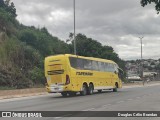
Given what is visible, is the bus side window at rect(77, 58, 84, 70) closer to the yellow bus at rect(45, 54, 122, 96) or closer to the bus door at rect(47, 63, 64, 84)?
the yellow bus at rect(45, 54, 122, 96)

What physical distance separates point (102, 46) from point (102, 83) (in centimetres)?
4434

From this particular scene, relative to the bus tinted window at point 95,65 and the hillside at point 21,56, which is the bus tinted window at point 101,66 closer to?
the bus tinted window at point 95,65

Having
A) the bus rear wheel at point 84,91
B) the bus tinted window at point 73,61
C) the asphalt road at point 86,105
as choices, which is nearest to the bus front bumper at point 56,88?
the bus tinted window at point 73,61

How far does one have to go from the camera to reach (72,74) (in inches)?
1221

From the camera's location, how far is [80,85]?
3228cm

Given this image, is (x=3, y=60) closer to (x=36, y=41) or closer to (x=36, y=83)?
(x=36, y=83)

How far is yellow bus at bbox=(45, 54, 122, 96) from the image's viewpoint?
30.7 metres

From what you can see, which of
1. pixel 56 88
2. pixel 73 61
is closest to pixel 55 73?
pixel 56 88

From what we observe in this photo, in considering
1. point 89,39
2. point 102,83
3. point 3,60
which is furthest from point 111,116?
point 89,39

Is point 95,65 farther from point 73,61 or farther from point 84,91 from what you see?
point 73,61

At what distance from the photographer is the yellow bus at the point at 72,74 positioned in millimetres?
30719

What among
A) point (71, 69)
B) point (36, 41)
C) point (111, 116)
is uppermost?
point (36, 41)

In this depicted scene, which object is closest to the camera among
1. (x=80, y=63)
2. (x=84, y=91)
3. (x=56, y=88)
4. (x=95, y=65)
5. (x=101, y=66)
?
(x=56, y=88)

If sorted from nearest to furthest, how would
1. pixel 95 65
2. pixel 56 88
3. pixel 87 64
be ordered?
1. pixel 56 88
2. pixel 87 64
3. pixel 95 65
